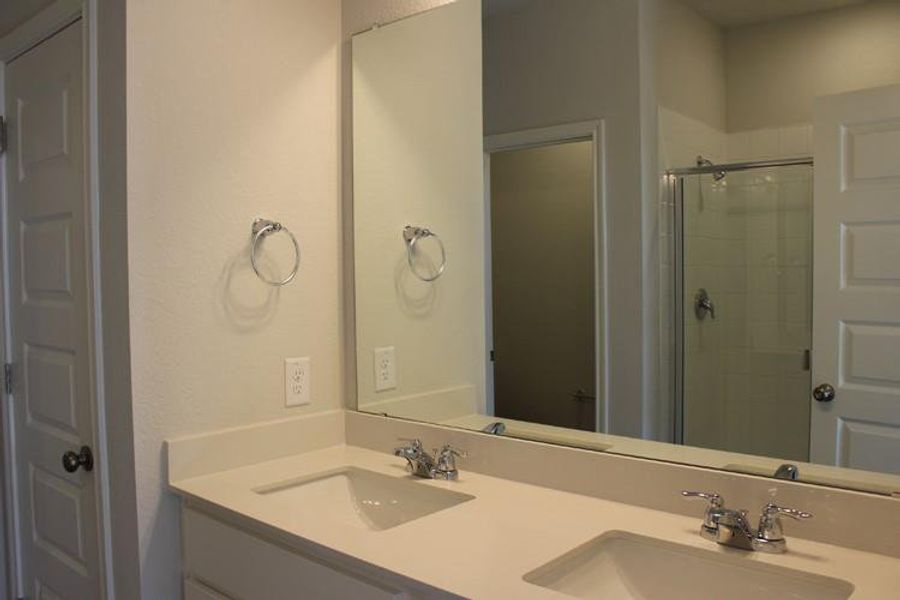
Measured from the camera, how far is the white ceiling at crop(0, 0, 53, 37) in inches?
71.6

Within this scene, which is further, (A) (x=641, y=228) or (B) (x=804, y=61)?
(A) (x=641, y=228)

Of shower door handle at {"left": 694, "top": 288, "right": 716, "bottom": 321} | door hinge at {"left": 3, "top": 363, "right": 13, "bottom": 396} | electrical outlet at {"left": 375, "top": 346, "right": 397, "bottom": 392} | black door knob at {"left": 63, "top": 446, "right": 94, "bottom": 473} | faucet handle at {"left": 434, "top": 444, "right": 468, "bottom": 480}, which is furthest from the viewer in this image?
door hinge at {"left": 3, "top": 363, "right": 13, "bottom": 396}

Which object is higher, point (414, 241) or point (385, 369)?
point (414, 241)

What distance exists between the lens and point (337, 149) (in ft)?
6.33

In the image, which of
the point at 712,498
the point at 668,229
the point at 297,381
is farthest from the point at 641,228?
the point at 297,381

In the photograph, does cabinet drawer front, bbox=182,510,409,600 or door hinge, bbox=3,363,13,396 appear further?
door hinge, bbox=3,363,13,396

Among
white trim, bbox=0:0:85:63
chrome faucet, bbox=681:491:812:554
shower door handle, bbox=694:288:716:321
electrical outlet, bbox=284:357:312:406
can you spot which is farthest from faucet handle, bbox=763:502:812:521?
white trim, bbox=0:0:85:63

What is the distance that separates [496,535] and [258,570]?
487mm

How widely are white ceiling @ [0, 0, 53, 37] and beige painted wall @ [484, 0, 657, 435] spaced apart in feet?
4.04

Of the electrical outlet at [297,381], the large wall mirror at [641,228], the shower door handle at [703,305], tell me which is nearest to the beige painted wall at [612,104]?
the large wall mirror at [641,228]

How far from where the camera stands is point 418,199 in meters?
1.90

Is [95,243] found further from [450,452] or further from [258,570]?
[450,452]

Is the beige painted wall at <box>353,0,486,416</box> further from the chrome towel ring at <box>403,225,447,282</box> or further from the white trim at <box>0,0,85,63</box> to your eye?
the white trim at <box>0,0,85,63</box>

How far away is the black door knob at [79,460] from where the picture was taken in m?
1.70
